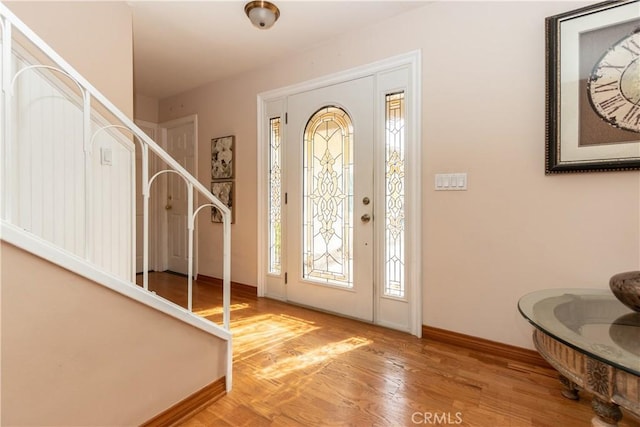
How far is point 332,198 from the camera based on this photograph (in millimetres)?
2725

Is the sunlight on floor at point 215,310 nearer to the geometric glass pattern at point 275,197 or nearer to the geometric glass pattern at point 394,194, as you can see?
the geometric glass pattern at point 275,197

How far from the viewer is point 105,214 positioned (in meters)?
2.05

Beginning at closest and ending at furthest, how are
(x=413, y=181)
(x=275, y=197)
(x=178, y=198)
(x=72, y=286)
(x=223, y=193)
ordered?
(x=72, y=286) → (x=413, y=181) → (x=275, y=197) → (x=223, y=193) → (x=178, y=198)

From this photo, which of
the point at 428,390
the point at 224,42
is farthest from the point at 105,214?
the point at 428,390

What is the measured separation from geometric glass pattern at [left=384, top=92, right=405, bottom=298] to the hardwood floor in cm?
43

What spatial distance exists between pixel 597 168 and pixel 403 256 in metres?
1.26

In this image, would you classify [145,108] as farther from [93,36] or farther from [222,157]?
[93,36]

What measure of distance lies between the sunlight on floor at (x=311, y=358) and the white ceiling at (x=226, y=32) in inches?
96.2

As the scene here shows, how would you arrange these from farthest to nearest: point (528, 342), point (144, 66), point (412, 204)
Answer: point (144, 66) < point (412, 204) < point (528, 342)

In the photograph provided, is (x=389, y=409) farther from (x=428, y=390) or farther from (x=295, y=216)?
(x=295, y=216)

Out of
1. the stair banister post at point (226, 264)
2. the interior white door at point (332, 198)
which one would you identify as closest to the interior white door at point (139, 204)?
the interior white door at point (332, 198)

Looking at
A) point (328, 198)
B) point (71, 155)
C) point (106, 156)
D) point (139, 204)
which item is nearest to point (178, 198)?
point (139, 204)

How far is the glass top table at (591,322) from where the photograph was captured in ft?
2.77

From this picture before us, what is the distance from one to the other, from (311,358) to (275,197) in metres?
1.67
